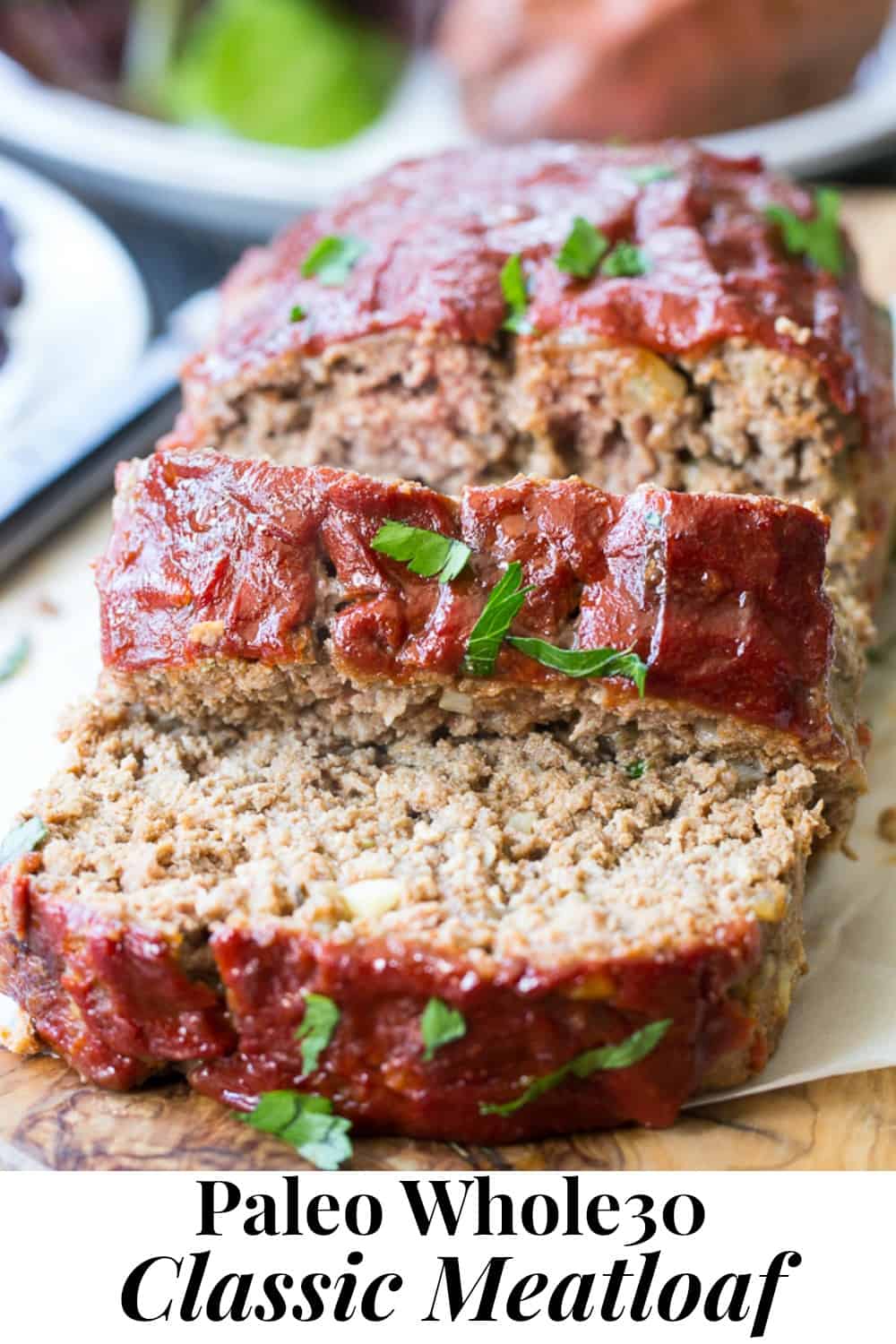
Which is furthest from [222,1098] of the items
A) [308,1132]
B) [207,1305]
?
[207,1305]

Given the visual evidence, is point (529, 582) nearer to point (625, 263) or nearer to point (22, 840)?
point (22, 840)

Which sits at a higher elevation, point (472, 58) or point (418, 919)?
point (472, 58)

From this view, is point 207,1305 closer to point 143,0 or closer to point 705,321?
point 705,321

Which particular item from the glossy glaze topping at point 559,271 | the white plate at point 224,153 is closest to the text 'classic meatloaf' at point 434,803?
the glossy glaze topping at point 559,271

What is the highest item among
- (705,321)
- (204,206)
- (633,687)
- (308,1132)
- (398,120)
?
(398,120)

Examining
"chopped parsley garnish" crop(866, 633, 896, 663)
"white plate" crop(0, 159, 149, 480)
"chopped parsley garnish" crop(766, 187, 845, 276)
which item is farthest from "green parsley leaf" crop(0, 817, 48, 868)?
"chopped parsley garnish" crop(766, 187, 845, 276)

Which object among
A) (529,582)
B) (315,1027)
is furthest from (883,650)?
(315,1027)
